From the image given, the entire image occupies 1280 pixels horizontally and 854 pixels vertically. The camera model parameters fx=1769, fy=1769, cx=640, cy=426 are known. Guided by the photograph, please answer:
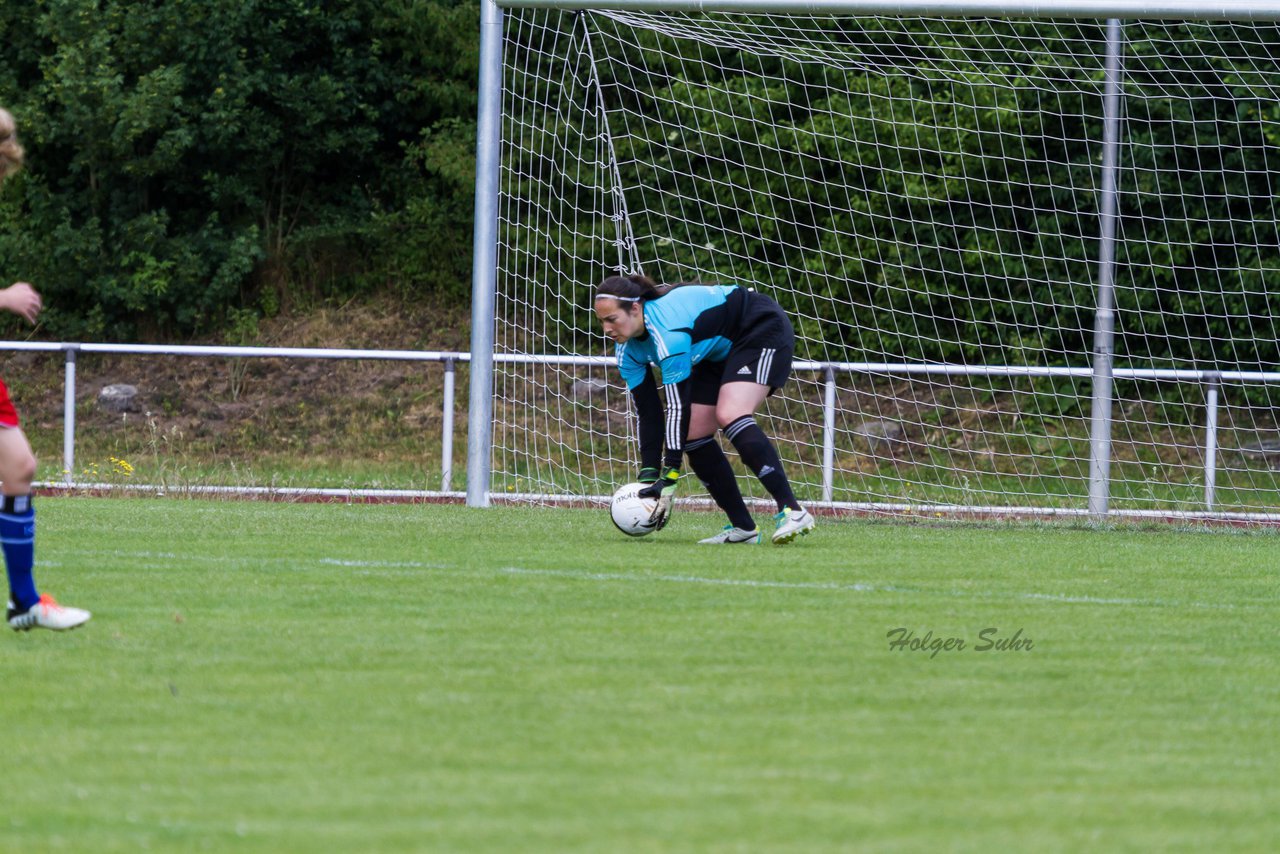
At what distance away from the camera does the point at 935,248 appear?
15.4 meters

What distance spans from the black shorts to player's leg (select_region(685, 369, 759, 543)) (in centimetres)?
3

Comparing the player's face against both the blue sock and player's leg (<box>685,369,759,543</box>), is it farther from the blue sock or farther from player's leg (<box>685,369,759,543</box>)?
the blue sock

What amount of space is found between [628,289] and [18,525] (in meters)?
3.61

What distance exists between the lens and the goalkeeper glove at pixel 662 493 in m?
8.59

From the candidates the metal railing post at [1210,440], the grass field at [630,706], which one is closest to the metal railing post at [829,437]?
the metal railing post at [1210,440]

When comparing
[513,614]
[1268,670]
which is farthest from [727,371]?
[1268,670]

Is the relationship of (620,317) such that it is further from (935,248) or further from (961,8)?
(935,248)

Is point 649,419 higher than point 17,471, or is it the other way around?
point 17,471

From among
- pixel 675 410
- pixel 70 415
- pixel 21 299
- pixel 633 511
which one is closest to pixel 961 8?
pixel 675 410

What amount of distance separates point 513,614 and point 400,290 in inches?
717

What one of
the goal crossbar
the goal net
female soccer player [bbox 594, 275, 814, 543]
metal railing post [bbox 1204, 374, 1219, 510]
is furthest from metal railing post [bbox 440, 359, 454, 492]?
metal railing post [bbox 1204, 374, 1219, 510]

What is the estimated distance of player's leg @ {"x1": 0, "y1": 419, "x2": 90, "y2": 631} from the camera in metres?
5.54

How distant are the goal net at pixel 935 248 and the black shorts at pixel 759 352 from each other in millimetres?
3608

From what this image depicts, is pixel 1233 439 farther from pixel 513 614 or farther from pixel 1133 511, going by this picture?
pixel 513 614
